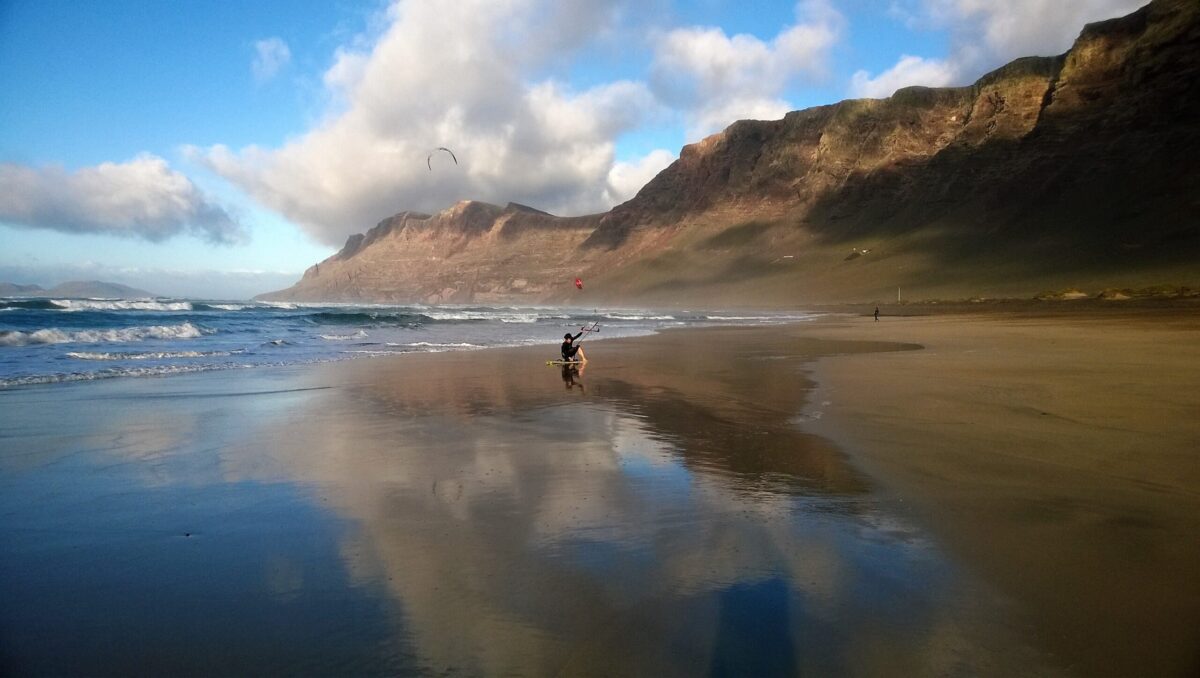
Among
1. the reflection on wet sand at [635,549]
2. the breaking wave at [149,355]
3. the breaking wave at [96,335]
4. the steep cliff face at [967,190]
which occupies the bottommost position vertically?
the reflection on wet sand at [635,549]

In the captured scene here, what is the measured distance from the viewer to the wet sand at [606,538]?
3.23 m

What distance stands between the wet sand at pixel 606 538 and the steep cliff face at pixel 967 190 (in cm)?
6473

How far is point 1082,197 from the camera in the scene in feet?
283

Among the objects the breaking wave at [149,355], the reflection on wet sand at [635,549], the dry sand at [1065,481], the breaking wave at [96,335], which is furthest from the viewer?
the breaking wave at [96,335]

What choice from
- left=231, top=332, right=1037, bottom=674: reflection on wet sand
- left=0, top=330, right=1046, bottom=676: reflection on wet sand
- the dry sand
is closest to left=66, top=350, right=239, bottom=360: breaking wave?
left=0, top=330, right=1046, bottom=676: reflection on wet sand

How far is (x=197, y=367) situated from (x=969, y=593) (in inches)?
684

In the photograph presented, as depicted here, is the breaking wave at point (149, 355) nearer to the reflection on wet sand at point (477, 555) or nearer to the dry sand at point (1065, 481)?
the reflection on wet sand at point (477, 555)

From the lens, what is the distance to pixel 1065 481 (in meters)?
5.80

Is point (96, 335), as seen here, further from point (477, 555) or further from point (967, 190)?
point (967, 190)

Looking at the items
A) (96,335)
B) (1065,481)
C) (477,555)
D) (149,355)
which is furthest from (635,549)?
(96,335)

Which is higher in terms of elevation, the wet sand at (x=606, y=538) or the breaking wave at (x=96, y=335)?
the breaking wave at (x=96, y=335)

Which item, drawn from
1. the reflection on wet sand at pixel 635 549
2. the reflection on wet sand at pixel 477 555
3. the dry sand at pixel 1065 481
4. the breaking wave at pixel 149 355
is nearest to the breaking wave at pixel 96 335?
the breaking wave at pixel 149 355

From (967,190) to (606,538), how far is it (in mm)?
125466

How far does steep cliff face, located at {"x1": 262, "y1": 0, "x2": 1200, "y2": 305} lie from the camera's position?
76688mm
